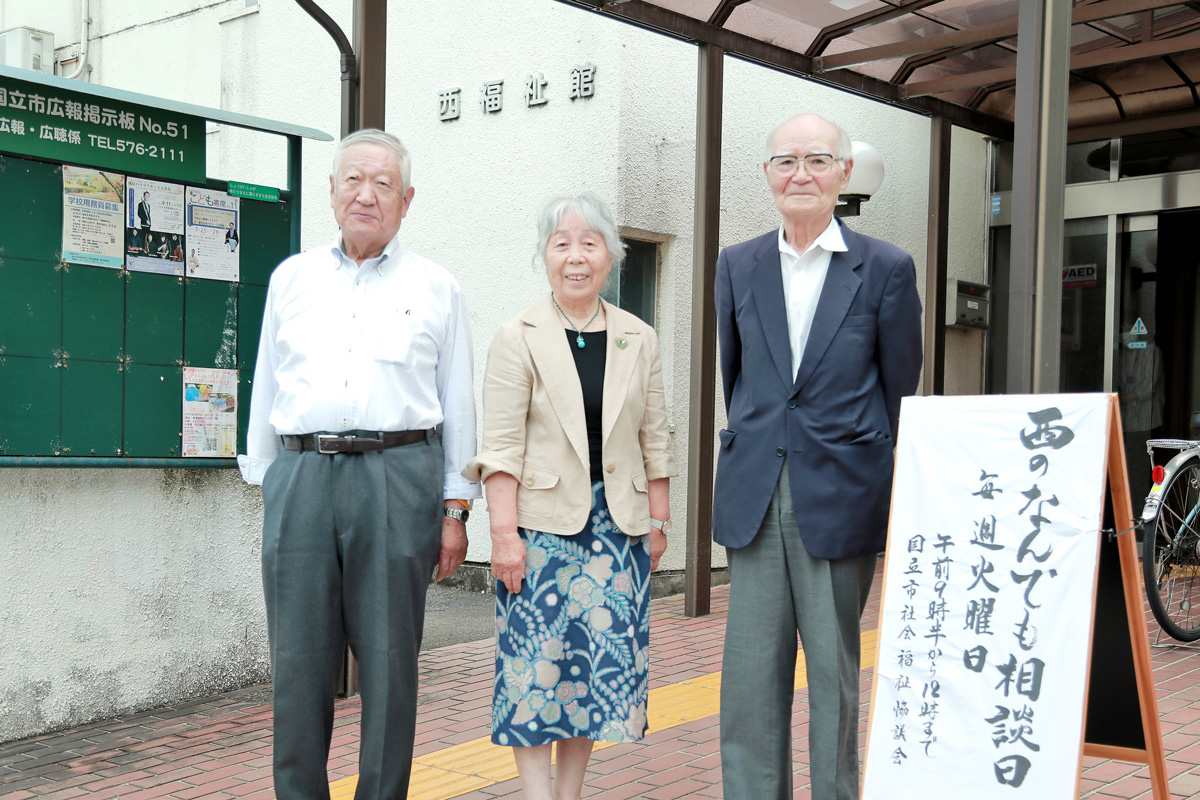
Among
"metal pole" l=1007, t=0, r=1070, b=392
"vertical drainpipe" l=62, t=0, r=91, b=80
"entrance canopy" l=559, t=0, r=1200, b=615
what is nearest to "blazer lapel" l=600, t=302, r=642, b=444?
Answer: "metal pole" l=1007, t=0, r=1070, b=392

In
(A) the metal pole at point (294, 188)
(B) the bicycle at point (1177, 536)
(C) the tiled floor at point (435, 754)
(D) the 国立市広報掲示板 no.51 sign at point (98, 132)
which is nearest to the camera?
(C) the tiled floor at point (435, 754)

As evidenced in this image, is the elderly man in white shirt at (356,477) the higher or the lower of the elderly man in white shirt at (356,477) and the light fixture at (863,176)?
the lower

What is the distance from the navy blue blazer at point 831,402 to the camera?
287 cm

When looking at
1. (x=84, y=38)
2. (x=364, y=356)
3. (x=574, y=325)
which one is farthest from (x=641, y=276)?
(x=84, y=38)

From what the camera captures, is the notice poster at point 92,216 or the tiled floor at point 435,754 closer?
the tiled floor at point 435,754

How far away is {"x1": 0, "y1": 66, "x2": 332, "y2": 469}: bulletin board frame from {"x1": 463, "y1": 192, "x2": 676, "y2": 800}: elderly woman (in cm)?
210

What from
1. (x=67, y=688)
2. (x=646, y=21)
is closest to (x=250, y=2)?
(x=646, y=21)

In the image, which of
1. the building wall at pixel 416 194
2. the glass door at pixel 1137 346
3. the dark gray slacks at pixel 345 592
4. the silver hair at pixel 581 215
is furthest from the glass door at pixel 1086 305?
the dark gray slacks at pixel 345 592

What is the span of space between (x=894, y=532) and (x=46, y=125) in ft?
11.4

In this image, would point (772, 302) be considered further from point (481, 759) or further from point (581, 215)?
point (481, 759)

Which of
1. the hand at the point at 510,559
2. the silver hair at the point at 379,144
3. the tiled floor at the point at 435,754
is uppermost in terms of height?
the silver hair at the point at 379,144

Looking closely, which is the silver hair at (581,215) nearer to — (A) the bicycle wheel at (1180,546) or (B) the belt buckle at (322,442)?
(B) the belt buckle at (322,442)

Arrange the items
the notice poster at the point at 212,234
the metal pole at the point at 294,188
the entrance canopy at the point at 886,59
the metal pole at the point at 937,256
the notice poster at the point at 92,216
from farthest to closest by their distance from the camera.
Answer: the metal pole at the point at 937,256 < the entrance canopy at the point at 886,59 < the metal pole at the point at 294,188 < the notice poster at the point at 212,234 < the notice poster at the point at 92,216

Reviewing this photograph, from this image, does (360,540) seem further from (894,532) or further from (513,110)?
(513,110)
